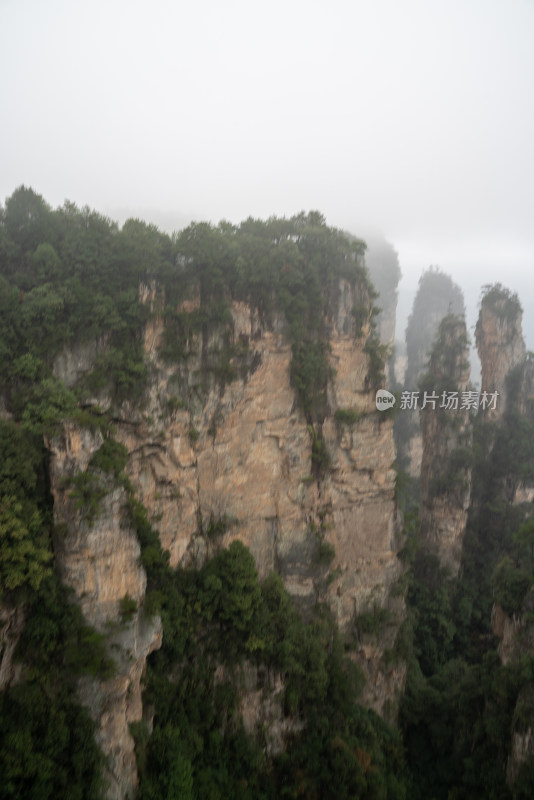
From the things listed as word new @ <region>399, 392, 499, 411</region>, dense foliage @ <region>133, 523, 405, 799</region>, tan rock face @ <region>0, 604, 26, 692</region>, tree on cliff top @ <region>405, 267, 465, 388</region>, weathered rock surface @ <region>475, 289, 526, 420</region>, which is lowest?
dense foliage @ <region>133, 523, 405, 799</region>

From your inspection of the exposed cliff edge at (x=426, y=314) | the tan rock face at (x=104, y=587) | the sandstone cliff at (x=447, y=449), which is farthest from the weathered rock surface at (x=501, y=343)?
the tan rock face at (x=104, y=587)

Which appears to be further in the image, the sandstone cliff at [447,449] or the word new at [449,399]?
the word new at [449,399]

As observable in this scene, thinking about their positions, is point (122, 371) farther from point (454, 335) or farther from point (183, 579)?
point (454, 335)

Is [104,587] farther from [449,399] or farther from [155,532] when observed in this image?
[449,399]

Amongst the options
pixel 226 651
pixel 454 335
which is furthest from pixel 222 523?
pixel 454 335

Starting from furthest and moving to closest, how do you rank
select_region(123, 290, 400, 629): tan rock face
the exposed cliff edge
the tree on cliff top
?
the tree on cliff top → the exposed cliff edge → select_region(123, 290, 400, 629): tan rock face

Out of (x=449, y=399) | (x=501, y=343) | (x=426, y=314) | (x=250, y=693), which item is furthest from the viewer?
(x=426, y=314)

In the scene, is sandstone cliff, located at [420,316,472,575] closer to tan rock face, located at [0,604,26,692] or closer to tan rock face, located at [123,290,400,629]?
tan rock face, located at [123,290,400,629]

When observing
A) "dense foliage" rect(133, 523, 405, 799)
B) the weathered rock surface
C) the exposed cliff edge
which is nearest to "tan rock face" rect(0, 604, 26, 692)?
"dense foliage" rect(133, 523, 405, 799)

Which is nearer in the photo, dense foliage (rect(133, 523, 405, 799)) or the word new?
dense foliage (rect(133, 523, 405, 799))

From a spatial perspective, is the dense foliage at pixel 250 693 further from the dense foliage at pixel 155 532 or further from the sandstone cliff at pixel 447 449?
the sandstone cliff at pixel 447 449

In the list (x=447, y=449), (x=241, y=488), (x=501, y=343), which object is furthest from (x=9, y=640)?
(x=501, y=343)

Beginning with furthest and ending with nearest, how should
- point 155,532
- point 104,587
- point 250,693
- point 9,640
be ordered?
1. point 250,693
2. point 155,532
3. point 104,587
4. point 9,640

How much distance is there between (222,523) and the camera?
51.5ft
